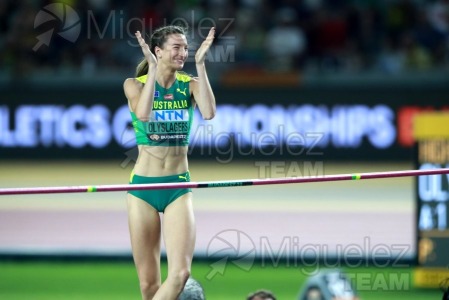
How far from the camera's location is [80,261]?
14.4m

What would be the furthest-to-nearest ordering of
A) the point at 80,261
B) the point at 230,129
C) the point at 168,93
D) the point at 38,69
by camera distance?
the point at 38,69
the point at 230,129
the point at 80,261
the point at 168,93

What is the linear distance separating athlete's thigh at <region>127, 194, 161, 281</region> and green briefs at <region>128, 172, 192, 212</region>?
33 mm

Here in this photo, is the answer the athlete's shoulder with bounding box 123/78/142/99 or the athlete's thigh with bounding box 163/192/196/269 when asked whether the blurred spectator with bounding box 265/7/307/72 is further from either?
the athlete's thigh with bounding box 163/192/196/269

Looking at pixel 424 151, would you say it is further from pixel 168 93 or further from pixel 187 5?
pixel 187 5

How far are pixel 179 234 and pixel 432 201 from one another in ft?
15.0

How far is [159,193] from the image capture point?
26.4ft

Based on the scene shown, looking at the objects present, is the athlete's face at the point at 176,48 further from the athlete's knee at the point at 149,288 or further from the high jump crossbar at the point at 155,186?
the athlete's knee at the point at 149,288

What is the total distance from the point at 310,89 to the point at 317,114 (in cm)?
47

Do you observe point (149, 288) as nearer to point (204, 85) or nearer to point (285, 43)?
point (204, 85)

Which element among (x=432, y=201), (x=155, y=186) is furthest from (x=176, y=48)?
(x=432, y=201)

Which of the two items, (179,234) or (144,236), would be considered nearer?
(179,234)

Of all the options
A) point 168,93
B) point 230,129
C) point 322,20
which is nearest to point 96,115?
point 230,129

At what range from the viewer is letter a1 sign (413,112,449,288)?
464 inches

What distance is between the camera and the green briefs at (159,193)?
26.4ft
